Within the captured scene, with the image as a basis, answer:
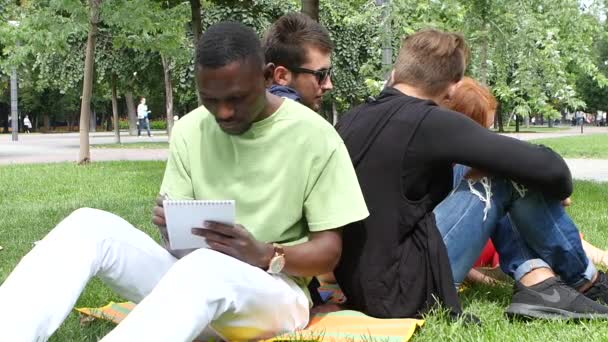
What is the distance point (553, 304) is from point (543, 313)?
0.06 m

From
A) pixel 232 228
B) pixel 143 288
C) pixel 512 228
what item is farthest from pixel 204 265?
pixel 512 228

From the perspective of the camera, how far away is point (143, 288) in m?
2.70

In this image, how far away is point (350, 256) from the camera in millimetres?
3016

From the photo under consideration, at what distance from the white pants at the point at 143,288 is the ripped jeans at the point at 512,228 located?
0.81 metres

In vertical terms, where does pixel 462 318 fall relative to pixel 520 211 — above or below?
below

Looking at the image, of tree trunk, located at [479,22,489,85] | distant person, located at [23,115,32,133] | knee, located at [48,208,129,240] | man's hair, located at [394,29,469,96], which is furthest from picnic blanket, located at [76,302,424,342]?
distant person, located at [23,115,32,133]

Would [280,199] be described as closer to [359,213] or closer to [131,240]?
[359,213]

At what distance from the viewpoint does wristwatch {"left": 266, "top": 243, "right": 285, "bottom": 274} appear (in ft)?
8.30

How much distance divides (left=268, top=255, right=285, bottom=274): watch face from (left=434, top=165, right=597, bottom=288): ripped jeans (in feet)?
3.02

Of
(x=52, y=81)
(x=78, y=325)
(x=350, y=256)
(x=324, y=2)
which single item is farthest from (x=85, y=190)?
(x=52, y=81)

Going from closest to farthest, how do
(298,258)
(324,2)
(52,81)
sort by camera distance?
1. (298,258)
2. (324,2)
3. (52,81)

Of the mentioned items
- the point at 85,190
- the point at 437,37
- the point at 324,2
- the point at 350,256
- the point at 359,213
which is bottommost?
the point at 85,190

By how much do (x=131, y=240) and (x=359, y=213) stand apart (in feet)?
2.60

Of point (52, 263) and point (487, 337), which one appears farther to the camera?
point (487, 337)
